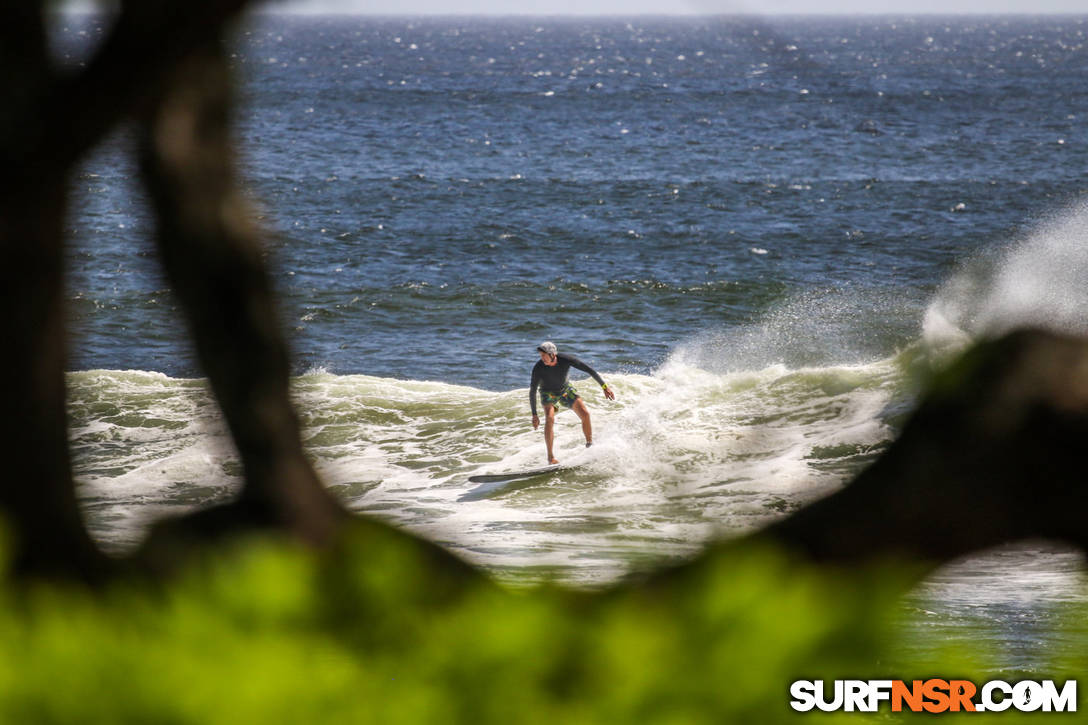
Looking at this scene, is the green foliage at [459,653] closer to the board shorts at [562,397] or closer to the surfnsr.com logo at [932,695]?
the surfnsr.com logo at [932,695]

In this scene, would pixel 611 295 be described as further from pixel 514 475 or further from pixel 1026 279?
pixel 514 475

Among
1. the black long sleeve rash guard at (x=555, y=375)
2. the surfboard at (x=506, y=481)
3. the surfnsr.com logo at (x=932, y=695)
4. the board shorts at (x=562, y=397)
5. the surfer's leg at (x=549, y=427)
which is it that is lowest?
the surfboard at (x=506, y=481)

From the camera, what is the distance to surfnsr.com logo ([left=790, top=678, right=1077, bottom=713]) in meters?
0.75

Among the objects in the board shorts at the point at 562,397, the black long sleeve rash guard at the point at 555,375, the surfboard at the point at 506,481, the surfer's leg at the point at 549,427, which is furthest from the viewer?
the surfer's leg at the point at 549,427

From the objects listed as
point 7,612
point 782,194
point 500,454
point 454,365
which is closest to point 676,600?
point 7,612

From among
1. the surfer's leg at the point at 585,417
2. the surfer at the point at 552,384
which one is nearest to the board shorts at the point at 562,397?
the surfer at the point at 552,384

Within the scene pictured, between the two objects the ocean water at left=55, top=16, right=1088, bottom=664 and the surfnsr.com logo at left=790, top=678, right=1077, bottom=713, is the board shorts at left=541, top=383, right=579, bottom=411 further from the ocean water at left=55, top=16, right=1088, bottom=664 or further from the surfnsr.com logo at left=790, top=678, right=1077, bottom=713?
the surfnsr.com logo at left=790, top=678, right=1077, bottom=713

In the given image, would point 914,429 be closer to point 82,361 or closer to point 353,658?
point 353,658

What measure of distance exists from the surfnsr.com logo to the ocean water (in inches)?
1.8

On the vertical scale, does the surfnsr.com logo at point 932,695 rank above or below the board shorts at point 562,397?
above

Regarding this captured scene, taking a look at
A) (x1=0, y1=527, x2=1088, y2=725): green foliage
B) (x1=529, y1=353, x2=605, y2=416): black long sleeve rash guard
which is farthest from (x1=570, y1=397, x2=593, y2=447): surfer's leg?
(x1=0, y1=527, x2=1088, y2=725): green foliage

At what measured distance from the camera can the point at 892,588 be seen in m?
0.80

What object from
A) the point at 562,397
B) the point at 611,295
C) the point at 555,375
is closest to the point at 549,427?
the point at 562,397

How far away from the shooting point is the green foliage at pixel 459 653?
721 millimetres
